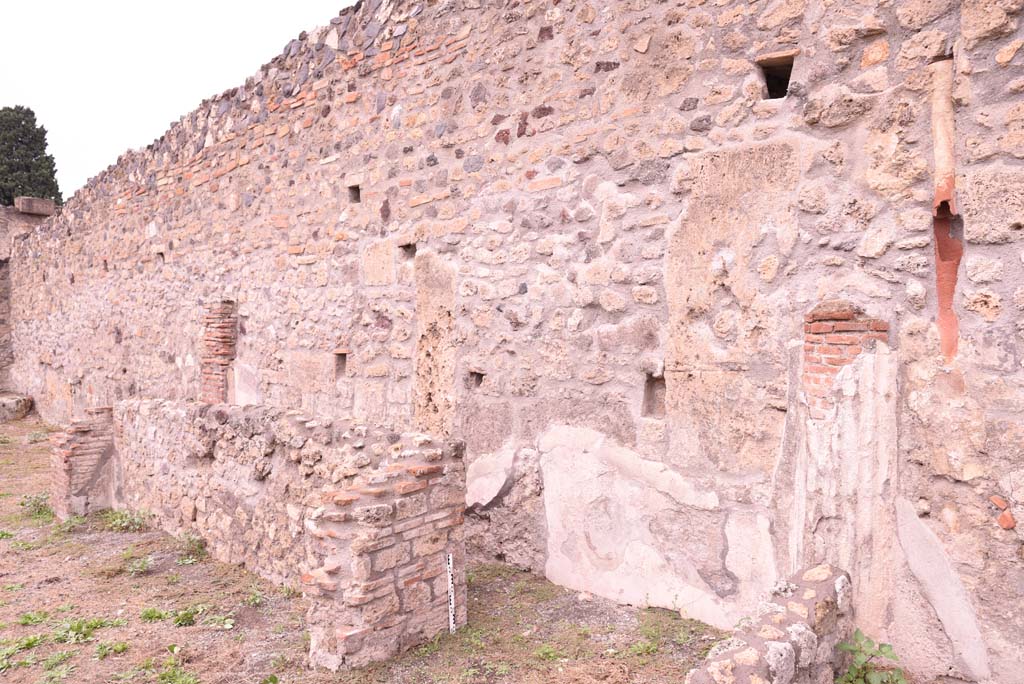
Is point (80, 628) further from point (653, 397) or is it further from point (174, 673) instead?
point (653, 397)

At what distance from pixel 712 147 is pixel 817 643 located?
2221mm

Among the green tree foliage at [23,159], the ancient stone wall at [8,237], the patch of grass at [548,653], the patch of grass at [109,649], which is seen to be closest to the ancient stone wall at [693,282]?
the patch of grass at [548,653]

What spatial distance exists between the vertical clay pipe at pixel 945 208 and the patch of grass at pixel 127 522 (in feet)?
17.8

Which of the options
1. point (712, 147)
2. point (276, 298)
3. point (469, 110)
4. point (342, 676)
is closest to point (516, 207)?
point (469, 110)

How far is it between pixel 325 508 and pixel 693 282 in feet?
6.69

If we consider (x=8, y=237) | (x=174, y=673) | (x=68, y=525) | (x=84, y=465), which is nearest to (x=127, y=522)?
(x=68, y=525)

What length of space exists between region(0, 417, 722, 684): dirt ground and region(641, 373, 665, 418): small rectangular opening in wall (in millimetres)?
999

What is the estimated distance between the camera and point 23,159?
22.3 m

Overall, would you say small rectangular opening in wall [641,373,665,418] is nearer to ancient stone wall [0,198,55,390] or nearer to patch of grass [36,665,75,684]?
patch of grass [36,665,75,684]

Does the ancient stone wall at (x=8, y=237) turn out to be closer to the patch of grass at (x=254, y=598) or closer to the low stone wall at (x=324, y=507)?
the low stone wall at (x=324, y=507)

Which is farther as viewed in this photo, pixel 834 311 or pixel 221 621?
pixel 221 621

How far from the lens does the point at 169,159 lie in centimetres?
831

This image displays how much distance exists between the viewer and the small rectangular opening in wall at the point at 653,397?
3.68 m

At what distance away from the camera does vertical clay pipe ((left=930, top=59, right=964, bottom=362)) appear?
269 cm
